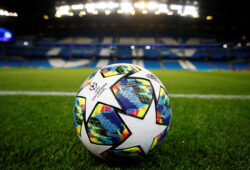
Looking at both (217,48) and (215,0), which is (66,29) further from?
(217,48)

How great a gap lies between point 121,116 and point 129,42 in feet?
97.6

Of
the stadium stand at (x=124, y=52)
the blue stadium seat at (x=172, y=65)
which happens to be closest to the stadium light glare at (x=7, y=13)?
the stadium stand at (x=124, y=52)

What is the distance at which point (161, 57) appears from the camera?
1113 inches

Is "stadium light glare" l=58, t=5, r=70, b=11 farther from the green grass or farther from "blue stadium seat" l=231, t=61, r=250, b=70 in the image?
"blue stadium seat" l=231, t=61, r=250, b=70

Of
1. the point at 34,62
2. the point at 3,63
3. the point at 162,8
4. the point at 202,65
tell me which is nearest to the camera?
the point at 162,8

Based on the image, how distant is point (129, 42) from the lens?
29.1m

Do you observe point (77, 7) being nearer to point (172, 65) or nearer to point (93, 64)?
point (93, 64)

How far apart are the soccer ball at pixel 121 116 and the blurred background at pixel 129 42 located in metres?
23.5

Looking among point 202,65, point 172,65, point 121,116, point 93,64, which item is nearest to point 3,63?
point 93,64

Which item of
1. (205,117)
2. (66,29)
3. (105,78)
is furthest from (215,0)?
(66,29)

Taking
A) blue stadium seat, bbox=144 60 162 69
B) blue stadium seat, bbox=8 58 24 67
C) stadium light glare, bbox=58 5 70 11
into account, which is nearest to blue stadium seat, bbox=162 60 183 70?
blue stadium seat, bbox=144 60 162 69

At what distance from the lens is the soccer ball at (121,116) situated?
0.90m

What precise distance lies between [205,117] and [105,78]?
1.71m

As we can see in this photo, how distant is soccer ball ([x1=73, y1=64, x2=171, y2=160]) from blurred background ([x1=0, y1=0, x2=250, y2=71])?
2352cm
